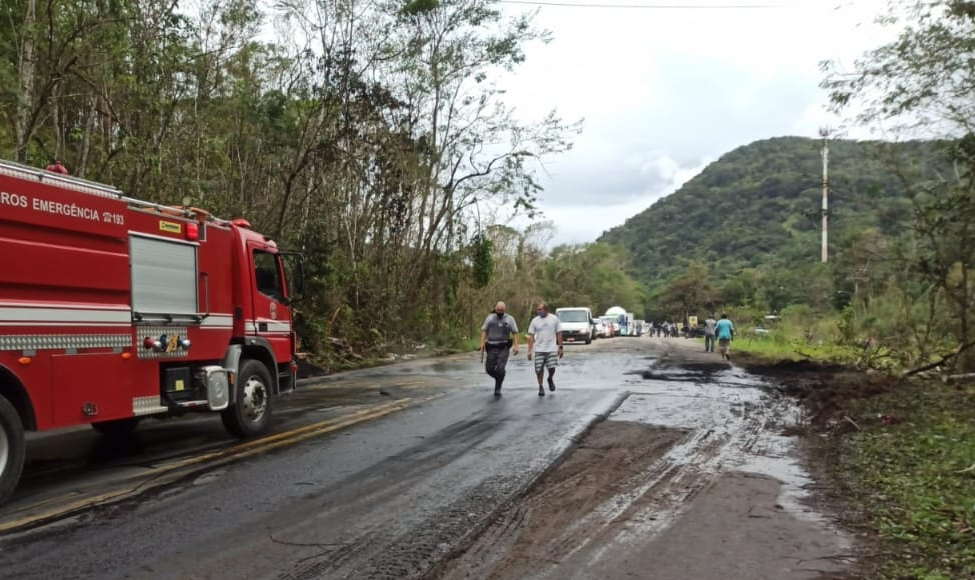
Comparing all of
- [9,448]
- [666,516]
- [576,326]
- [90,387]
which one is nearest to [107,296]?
[90,387]

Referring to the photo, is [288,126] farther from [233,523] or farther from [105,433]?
[233,523]

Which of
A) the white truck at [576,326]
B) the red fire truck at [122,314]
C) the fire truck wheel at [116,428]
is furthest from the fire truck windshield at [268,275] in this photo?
the white truck at [576,326]

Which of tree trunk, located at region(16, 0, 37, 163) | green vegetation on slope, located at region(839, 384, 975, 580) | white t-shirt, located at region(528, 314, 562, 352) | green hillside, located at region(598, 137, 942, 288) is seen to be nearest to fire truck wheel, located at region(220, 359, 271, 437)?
white t-shirt, located at region(528, 314, 562, 352)

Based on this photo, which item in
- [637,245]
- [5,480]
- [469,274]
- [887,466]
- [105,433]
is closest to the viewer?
[5,480]

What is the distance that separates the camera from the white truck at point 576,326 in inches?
1521

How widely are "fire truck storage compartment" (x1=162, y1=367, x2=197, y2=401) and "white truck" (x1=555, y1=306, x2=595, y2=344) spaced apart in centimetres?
3086

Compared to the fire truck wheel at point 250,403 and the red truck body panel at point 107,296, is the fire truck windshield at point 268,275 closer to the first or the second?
the red truck body panel at point 107,296

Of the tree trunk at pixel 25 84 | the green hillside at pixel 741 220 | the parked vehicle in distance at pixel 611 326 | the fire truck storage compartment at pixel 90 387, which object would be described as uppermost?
the green hillside at pixel 741 220

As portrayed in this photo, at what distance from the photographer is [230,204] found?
66.3 ft

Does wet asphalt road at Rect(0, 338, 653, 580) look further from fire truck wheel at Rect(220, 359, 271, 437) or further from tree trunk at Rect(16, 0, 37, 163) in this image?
tree trunk at Rect(16, 0, 37, 163)

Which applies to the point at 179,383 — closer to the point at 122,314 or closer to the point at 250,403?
the point at 122,314

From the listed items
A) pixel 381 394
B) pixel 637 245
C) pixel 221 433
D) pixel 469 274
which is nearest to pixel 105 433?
pixel 221 433

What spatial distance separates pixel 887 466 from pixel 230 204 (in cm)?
1786

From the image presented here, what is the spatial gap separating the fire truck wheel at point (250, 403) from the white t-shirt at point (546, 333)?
567 cm
